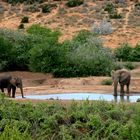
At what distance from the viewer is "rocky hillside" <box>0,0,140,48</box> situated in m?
58.0

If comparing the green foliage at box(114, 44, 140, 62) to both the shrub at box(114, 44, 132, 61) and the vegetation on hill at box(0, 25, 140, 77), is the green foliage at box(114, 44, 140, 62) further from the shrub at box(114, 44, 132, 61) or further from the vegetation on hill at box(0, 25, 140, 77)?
the vegetation on hill at box(0, 25, 140, 77)

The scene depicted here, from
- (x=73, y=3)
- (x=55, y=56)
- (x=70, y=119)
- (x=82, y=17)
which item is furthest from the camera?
(x=73, y=3)

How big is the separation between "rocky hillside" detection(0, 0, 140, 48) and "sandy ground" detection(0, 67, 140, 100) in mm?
17461

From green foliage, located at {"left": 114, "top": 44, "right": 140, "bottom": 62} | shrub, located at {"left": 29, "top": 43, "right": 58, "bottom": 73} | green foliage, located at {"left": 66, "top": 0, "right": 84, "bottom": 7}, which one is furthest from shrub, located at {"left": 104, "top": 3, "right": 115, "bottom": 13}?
shrub, located at {"left": 29, "top": 43, "right": 58, "bottom": 73}

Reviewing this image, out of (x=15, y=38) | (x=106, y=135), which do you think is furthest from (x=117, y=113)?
(x=15, y=38)

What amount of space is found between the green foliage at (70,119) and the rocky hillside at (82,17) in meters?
34.7

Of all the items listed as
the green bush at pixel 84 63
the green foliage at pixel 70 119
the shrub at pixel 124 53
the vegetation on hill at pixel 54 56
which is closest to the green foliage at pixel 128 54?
the shrub at pixel 124 53

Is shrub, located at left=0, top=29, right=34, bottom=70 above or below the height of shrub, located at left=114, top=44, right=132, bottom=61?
above

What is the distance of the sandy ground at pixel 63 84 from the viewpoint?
29.5 meters

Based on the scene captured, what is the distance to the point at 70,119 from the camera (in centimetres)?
1873

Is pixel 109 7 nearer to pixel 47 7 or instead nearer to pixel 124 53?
pixel 47 7

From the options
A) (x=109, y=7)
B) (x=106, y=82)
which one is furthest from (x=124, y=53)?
(x=109, y=7)

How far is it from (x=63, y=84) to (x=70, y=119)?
48.3 ft

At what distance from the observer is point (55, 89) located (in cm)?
3020
